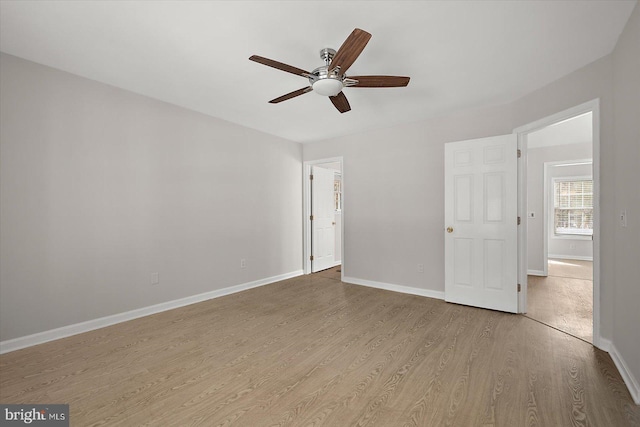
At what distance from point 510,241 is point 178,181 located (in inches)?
161

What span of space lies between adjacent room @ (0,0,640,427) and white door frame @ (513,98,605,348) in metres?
0.02

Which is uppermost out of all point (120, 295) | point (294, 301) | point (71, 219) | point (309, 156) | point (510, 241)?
point (309, 156)

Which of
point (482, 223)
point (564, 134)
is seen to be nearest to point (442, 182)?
point (482, 223)

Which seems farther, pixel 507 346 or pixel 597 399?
pixel 507 346

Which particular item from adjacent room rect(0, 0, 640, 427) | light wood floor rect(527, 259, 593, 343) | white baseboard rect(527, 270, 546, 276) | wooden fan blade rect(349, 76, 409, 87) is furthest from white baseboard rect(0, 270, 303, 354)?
white baseboard rect(527, 270, 546, 276)

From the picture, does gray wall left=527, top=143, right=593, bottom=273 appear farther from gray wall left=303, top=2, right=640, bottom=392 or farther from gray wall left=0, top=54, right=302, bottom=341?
gray wall left=0, top=54, right=302, bottom=341

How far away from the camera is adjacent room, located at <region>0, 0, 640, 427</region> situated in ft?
6.30

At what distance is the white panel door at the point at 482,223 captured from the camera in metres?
3.41

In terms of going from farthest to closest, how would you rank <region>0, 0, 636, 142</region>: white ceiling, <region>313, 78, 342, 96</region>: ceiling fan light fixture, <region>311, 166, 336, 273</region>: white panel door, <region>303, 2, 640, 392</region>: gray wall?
1. <region>311, 166, 336, 273</region>: white panel door
2. <region>313, 78, 342, 96</region>: ceiling fan light fixture
3. <region>303, 2, 640, 392</region>: gray wall
4. <region>0, 0, 636, 142</region>: white ceiling

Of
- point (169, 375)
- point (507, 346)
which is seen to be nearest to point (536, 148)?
point (507, 346)

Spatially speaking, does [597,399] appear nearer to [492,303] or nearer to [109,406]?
[492,303]

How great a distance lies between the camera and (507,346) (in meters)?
2.57

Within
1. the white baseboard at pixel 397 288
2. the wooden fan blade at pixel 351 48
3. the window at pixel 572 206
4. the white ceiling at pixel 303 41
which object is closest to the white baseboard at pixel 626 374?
the white baseboard at pixel 397 288

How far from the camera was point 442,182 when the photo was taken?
4020 millimetres
